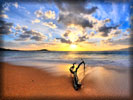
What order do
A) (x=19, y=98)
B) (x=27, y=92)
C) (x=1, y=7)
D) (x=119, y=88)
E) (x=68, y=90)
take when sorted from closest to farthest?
(x=19, y=98)
(x=27, y=92)
(x=68, y=90)
(x=119, y=88)
(x=1, y=7)

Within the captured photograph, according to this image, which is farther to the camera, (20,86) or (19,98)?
(20,86)

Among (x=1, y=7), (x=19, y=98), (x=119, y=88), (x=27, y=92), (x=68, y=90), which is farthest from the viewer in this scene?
(x=1, y=7)

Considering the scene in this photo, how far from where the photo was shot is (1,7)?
12.5 feet

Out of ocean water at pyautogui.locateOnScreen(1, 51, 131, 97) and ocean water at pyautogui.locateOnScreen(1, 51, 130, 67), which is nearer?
ocean water at pyautogui.locateOnScreen(1, 51, 131, 97)

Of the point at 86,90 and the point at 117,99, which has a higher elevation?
the point at 86,90

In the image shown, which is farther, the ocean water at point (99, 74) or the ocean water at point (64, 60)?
the ocean water at point (64, 60)

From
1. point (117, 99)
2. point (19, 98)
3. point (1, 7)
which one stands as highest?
point (1, 7)

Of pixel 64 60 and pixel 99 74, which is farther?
pixel 64 60

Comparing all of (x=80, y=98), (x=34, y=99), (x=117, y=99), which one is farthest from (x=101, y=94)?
(x=34, y=99)

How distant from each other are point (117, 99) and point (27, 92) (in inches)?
143

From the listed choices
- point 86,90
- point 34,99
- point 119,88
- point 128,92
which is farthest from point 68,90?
point 128,92

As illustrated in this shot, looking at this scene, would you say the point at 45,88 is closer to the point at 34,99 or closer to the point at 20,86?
the point at 34,99

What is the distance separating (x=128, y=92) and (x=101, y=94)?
1273mm

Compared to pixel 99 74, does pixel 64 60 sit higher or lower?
lower
